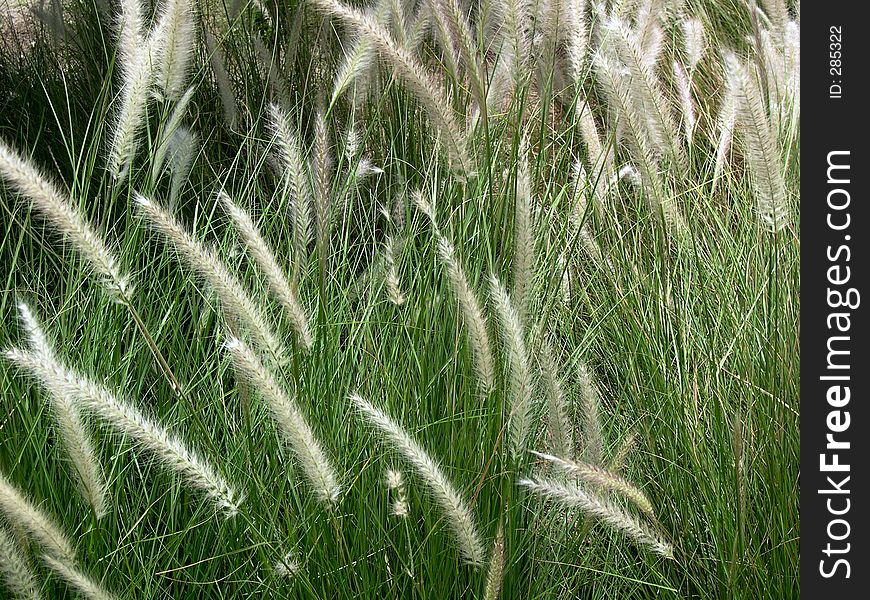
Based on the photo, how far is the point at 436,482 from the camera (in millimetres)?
1278

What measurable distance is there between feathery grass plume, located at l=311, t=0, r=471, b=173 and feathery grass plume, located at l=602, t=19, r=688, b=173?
1.16ft

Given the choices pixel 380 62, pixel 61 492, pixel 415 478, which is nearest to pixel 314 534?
pixel 415 478

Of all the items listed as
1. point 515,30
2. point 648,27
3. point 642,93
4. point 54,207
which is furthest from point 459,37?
point 54,207

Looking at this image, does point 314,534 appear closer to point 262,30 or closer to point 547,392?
point 547,392

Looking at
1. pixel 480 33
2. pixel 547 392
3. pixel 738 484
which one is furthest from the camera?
pixel 480 33

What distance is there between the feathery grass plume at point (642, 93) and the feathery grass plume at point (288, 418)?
956 millimetres

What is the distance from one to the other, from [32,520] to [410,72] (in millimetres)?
1019

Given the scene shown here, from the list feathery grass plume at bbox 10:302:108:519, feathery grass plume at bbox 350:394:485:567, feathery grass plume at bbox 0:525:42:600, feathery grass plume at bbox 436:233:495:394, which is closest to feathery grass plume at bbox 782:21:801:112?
feathery grass plume at bbox 436:233:495:394

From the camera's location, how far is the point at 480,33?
6.54 ft

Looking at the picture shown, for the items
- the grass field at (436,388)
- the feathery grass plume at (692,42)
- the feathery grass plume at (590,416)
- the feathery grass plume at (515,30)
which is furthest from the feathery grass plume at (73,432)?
the feathery grass plume at (692,42)

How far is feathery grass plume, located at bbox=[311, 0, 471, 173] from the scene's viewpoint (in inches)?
64.5

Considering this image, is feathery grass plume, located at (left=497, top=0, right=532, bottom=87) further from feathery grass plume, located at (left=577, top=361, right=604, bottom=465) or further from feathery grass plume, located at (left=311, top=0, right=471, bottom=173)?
feathery grass plume, located at (left=577, top=361, right=604, bottom=465)

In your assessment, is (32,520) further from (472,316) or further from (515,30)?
(515,30)
